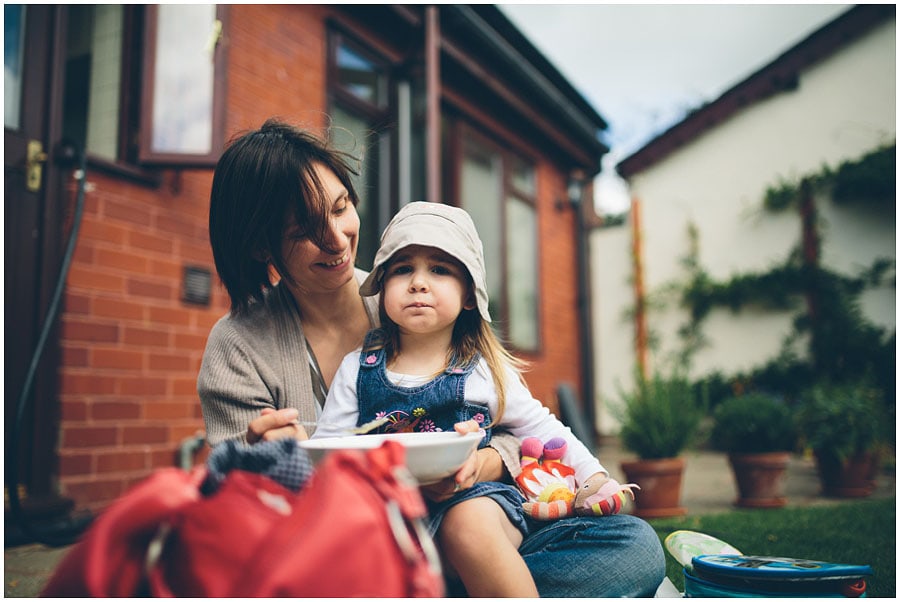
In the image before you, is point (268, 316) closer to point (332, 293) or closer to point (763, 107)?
point (332, 293)

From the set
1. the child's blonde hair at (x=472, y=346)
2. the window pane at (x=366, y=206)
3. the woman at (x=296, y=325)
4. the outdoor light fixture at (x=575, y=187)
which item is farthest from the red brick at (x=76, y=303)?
the outdoor light fixture at (x=575, y=187)

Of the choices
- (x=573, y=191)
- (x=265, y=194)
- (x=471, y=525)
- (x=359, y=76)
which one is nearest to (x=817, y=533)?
(x=471, y=525)

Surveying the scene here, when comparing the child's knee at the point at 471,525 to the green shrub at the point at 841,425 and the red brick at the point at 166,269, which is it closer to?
the red brick at the point at 166,269

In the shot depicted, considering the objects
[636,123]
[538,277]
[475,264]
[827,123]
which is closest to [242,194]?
[475,264]

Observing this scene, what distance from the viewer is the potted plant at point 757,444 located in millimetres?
4012

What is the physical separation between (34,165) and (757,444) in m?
4.17

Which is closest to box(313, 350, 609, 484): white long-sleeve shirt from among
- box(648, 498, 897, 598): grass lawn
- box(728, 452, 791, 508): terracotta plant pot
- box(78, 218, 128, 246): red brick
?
box(648, 498, 897, 598): grass lawn

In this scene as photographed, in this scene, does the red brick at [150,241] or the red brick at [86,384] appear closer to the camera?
the red brick at [86,384]

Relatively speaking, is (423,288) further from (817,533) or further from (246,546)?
(817,533)

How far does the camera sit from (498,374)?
66.0 inches

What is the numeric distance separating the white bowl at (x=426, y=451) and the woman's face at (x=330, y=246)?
2.10 ft

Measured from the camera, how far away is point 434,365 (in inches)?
67.7

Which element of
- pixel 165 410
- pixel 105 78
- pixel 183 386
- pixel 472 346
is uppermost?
pixel 105 78

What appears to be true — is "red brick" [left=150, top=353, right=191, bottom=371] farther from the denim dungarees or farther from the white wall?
the white wall
